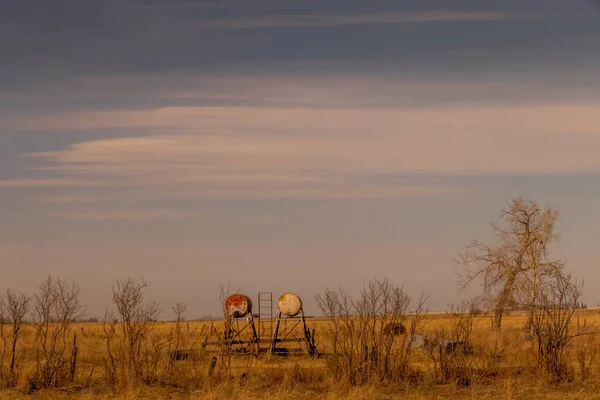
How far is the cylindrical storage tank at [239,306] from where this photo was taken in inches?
1462

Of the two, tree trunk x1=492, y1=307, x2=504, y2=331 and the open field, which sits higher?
tree trunk x1=492, y1=307, x2=504, y2=331

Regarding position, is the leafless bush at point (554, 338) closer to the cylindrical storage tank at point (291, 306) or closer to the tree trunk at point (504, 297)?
the cylindrical storage tank at point (291, 306)

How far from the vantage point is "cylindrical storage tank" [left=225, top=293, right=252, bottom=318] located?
37.1 m

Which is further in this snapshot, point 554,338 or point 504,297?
point 504,297

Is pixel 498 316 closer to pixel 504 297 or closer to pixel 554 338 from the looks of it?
pixel 504 297

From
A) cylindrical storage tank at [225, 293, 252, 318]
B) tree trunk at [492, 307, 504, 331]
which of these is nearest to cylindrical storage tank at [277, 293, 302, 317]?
cylindrical storage tank at [225, 293, 252, 318]

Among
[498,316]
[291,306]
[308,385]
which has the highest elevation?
[291,306]

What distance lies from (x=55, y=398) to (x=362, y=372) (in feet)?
28.7

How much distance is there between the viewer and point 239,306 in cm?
3712

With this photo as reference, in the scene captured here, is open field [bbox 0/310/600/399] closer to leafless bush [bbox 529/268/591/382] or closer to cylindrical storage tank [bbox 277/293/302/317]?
leafless bush [bbox 529/268/591/382]

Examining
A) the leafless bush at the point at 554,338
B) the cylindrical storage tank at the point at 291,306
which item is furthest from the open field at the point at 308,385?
the cylindrical storage tank at the point at 291,306

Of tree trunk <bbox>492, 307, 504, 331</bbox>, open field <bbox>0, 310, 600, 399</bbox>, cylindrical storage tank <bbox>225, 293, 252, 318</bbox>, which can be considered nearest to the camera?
open field <bbox>0, 310, 600, 399</bbox>

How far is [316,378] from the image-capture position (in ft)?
79.2

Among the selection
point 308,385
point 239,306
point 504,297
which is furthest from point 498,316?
point 308,385
